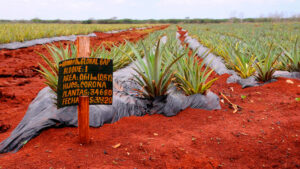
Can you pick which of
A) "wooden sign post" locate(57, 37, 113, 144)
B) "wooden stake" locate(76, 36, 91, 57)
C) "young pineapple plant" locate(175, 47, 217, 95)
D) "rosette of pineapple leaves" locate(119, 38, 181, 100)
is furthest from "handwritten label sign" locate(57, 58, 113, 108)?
"young pineapple plant" locate(175, 47, 217, 95)

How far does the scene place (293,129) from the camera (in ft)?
6.23

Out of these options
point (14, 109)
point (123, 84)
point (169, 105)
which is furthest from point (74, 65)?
point (14, 109)

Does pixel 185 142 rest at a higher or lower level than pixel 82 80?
lower

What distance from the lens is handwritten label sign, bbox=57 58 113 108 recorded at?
168 cm

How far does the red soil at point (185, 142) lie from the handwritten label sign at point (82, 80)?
0.98 feet

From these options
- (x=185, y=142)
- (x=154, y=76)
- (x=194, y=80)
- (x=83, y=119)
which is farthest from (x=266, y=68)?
(x=83, y=119)

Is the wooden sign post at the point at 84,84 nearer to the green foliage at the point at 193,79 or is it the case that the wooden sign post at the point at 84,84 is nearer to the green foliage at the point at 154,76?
the green foliage at the point at 154,76

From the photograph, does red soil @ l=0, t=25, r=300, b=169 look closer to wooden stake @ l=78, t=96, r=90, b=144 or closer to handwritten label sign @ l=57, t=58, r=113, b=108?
wooden stake @ l=78, t=96, r=90, b=144

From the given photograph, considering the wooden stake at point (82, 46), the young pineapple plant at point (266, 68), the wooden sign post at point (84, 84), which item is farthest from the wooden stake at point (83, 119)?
the young pineapple plant at point (266, 68)

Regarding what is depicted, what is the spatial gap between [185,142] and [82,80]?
0.86 m

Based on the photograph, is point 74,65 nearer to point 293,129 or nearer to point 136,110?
point 136,110

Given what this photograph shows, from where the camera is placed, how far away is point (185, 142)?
168cm

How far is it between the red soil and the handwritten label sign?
299 mm

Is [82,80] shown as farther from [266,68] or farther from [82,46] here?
[266,68]
